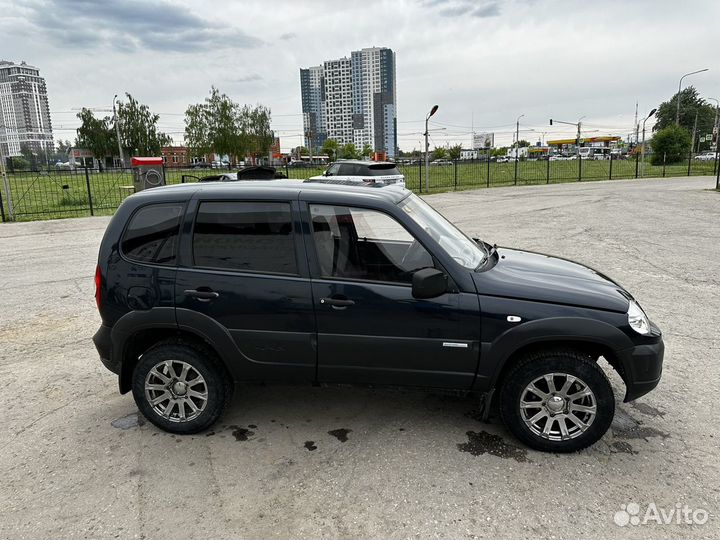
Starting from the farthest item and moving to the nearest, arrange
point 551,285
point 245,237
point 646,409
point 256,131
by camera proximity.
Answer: point 256,131 → point 646,409 → point 245,237 → point 551,285

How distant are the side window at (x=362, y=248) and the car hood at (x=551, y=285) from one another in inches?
17.7

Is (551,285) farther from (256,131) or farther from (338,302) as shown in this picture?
(256,131)

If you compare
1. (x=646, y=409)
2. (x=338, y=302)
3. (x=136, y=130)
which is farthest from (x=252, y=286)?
(x=136, y=130)

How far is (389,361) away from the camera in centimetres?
333

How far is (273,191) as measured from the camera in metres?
3.50

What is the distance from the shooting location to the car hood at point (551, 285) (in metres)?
3.20

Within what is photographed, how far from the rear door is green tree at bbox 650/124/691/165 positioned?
55.5 m

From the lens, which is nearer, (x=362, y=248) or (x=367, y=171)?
(x=362, y=248)

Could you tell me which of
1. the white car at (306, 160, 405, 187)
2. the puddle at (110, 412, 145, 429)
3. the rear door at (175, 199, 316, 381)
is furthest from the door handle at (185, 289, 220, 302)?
the white car at (306, 160, 405, 187)

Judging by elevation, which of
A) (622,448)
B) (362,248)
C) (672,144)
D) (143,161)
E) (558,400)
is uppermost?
(672,144)

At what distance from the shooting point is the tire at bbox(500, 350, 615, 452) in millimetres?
3189

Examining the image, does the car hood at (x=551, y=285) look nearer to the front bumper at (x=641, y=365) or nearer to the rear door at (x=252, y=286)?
the front bumper at (x=641, y=365)

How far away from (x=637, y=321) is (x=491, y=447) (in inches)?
48.4

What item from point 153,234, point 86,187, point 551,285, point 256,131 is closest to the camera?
point 551,285
